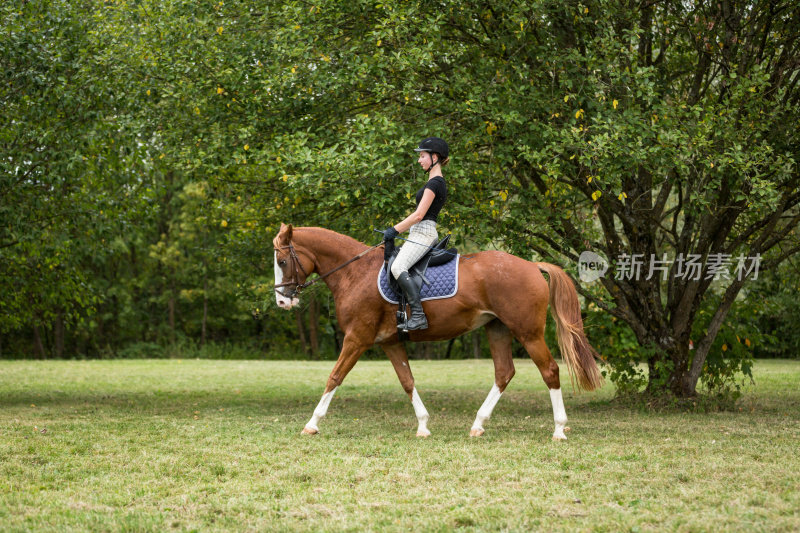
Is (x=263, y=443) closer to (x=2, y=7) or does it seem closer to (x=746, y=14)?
(x=2, y=7)

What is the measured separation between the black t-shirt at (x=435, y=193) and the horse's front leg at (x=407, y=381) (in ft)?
5.60

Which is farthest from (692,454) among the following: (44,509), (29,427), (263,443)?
(29,427)

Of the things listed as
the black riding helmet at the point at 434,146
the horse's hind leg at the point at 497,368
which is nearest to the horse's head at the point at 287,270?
the black riding helmet at the point at 434,146

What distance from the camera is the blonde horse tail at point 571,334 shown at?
9.40 metres

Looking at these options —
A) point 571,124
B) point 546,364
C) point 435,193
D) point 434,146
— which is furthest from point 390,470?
point 571,124

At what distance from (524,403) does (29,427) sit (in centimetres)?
830

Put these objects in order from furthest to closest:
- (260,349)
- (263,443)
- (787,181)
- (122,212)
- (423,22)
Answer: (260,349) → (122,212) → (787,181) → (423,22) → (263,443)

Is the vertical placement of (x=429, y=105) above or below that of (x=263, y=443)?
above

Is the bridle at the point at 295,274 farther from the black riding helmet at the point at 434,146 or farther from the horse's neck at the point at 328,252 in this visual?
the black riding helmet at the point at 434,146

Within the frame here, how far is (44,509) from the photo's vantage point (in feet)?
19.5

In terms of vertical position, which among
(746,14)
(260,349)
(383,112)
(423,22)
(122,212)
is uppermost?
(746,14)

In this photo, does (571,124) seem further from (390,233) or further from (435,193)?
(390,233)

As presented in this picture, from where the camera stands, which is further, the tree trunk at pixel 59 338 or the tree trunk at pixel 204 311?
the tree trunk at pixel 204 311

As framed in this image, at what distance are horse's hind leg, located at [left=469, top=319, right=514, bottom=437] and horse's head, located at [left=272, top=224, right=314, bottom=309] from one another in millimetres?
2368
